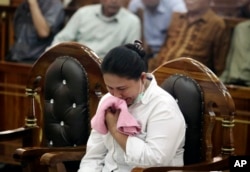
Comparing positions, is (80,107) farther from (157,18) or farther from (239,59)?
(157,18)

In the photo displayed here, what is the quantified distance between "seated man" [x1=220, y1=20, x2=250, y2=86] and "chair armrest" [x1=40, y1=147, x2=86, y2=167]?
1355mm

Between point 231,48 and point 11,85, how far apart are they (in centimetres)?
147

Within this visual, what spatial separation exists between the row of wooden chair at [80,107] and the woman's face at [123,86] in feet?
0.79

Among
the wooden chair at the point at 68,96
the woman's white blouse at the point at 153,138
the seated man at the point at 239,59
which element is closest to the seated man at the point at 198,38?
the seated man at the point at 239,59

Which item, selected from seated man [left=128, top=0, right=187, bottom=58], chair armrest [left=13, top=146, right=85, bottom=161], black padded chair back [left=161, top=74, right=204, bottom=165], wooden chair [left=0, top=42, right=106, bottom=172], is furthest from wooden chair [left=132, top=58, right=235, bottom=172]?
seated man [left=128, top=0, right=187, bottom=58]

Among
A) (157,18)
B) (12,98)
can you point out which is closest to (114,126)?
(12,98)

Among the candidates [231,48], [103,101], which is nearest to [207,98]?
[103,101]

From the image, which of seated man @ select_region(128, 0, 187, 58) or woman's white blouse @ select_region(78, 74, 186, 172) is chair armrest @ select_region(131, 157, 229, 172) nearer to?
woman's white blouse @ select_region(78, 74, 186, 172)

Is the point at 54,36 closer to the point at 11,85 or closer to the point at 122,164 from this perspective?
the point at 11,85

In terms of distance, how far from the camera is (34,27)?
428 centimetres

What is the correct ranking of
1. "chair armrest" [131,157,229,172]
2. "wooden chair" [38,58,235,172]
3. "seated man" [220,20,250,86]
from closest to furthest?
"chair armrest" [131,157,229,172]
"wooden chair" [38,58,235,172]
"seated man" [220,20,250,86]

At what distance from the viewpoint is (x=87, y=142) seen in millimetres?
2404

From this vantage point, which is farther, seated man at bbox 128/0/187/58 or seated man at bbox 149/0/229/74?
seated man at bbox 128/0/187/58

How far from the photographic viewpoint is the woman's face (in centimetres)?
207
